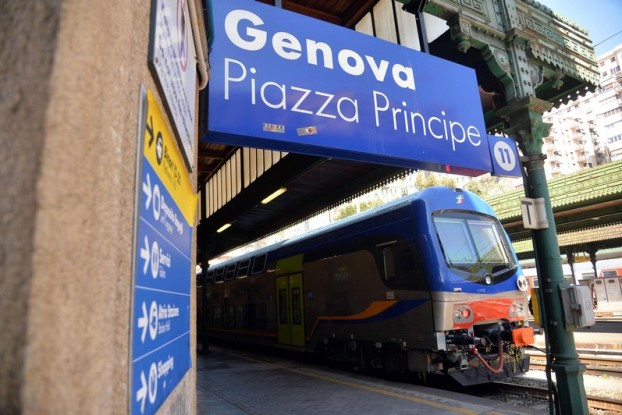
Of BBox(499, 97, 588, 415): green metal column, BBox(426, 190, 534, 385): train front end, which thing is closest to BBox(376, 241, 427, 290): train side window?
BBox(426, 190, 534, 385): train front end

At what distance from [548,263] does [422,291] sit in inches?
96.9

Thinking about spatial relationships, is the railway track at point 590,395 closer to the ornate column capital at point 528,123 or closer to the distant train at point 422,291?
the distant train at point 422,291

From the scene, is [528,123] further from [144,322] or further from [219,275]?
[219,275]

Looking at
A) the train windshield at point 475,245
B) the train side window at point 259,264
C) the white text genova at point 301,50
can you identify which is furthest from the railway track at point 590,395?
the train side window at point 259,264

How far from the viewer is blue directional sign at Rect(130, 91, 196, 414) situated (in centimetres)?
127

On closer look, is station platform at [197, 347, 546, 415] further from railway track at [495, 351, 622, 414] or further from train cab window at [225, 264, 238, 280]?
train cab window at [225, 264, 238, 280]

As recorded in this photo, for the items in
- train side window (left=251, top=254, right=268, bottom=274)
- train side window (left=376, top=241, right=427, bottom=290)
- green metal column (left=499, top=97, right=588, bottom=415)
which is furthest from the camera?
train side window (left=251, top=254, right=268, bottom=274)

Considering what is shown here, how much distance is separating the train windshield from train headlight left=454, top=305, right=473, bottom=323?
0.61 metres

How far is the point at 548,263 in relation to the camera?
17.5 feet

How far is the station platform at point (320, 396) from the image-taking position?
5953 millimetres

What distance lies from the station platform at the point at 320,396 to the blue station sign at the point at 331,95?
3560 mm

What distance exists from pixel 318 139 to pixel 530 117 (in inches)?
151

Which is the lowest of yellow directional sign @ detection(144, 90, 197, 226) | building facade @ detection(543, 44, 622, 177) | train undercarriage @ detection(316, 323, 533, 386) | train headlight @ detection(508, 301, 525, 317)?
train undercarriage @ detection(316, 323, 533, 386)

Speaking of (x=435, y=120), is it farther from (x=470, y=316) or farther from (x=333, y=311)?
(x=333, y=311)
